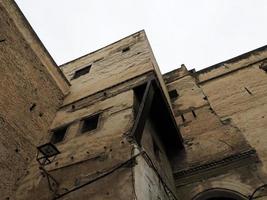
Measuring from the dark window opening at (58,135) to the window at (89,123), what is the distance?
1.99ft

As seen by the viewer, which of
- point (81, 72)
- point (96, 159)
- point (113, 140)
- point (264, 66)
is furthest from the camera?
point (264, 66)

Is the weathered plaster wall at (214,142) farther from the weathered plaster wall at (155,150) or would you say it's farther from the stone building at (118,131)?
the weathered plaster wall at (155,150)

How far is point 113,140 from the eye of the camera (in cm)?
573

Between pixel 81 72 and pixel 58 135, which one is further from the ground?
pixel 58 135

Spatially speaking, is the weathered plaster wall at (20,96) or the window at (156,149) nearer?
the weathered plaster wall at (20,96)

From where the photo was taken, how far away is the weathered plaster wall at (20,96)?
20.2ft

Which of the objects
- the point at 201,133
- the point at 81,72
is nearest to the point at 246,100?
the point at 201,133

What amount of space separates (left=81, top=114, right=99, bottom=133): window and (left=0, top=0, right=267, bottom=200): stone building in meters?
0.03

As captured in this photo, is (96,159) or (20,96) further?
(20,96)

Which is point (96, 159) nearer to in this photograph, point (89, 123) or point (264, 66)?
point (89, 123)

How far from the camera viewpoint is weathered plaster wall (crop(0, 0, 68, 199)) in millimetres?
6172

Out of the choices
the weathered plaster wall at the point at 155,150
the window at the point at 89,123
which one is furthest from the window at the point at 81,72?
the weathered plaster wall at the point at 155,150

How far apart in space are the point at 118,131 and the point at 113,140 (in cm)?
28

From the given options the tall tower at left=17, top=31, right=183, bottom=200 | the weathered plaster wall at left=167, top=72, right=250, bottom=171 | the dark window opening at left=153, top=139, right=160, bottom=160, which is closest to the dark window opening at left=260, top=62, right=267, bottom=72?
the weathered plaster wall at left=167, top=72, right=250, bottom=171
